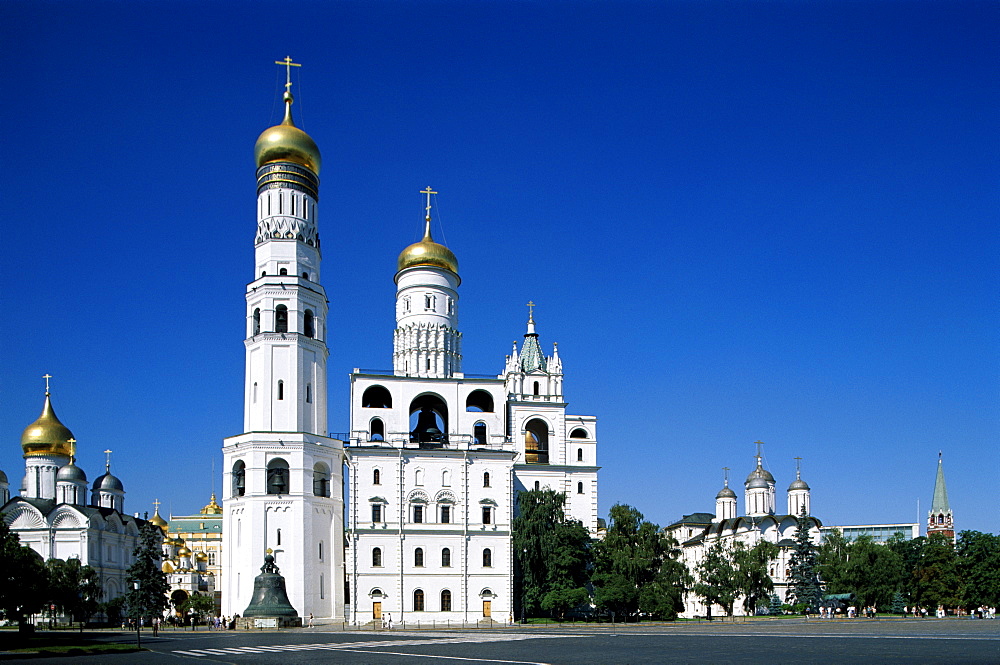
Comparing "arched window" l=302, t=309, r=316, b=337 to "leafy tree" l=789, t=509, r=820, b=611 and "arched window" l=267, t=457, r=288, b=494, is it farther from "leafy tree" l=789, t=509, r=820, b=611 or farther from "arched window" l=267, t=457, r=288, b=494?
"leafy tree" l=789, t=509, r=820, b=611

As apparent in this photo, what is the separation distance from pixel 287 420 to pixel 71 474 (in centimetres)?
3090

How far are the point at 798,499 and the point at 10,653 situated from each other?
3548 inches

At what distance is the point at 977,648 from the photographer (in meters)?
24.9

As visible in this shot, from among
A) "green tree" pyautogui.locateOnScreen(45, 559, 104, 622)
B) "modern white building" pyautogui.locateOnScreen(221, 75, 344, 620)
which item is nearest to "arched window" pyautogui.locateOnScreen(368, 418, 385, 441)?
"modern white building" pyautogui.locateOnScreen(221, 75, 344, 620)

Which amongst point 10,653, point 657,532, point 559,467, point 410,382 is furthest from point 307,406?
point 10,653

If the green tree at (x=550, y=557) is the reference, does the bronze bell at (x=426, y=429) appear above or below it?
above

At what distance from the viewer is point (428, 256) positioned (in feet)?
217

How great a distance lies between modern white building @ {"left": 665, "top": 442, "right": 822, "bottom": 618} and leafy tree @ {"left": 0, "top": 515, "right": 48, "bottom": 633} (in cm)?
5087

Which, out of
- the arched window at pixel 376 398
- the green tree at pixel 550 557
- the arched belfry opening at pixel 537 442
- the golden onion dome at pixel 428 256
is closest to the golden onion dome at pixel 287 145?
the golden onion dome at pixel 428 256

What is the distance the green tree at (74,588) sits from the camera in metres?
52.4

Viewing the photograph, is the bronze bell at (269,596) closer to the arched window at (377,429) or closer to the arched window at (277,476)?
the arched window at (277,476)

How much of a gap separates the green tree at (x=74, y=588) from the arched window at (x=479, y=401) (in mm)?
24404

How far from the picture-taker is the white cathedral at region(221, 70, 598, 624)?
56156mm

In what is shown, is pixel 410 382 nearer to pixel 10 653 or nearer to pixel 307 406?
pixel 307 406
